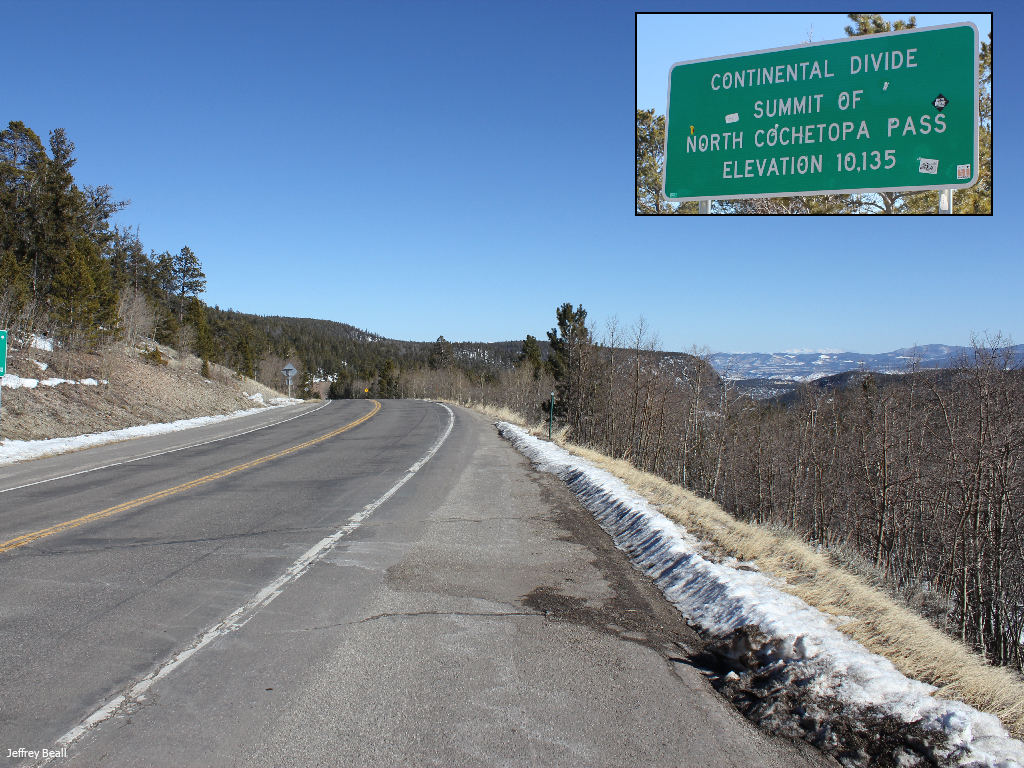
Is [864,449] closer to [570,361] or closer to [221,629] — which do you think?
[570,361]

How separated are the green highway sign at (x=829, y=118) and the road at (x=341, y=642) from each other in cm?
424

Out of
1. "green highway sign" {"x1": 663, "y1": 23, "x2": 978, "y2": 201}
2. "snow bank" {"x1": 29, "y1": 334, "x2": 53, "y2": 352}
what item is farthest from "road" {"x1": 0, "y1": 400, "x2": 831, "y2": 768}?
"snow bank" {"x1": 29, "y1": 334, "x2": 53, "y2": 352}

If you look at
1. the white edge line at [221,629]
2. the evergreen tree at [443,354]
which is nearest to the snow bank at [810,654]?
the white edge line at [221,629]

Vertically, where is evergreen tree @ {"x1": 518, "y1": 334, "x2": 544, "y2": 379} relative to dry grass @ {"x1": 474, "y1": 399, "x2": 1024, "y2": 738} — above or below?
above

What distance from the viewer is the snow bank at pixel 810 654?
3219 millimetres

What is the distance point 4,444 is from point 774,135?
1908 cm

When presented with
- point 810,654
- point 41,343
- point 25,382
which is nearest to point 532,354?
point 41,343

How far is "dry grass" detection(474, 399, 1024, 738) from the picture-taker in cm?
377

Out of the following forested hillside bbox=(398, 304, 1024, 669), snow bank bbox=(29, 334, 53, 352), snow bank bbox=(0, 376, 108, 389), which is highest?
snow bank bbox=(29, 334, 53, 352)

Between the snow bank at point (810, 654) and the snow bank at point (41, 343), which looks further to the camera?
the snow bank at point (41, 343)

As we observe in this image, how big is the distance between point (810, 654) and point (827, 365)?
161 feet

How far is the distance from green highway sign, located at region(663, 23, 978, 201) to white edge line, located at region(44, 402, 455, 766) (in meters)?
5.35

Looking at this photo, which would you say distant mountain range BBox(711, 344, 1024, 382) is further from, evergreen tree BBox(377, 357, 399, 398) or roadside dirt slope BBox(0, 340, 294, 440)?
evergreen tree BBox(377, 357, 399, 398)

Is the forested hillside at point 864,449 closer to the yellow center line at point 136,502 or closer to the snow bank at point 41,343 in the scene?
the yellow center line at point 136,502
